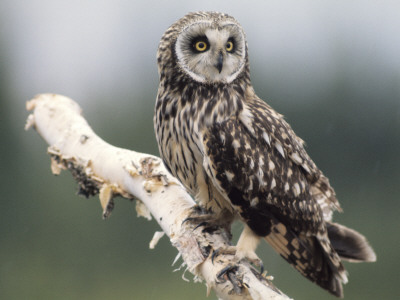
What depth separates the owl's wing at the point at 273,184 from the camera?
2.01 meters

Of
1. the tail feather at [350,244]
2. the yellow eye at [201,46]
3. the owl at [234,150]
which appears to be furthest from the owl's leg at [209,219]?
the yellow eye at [201,46]

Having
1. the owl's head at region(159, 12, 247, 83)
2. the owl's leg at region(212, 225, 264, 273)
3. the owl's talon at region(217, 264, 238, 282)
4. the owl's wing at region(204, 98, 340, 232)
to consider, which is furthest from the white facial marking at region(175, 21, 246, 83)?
the owl's talon at region(217, 264, 238, 282)

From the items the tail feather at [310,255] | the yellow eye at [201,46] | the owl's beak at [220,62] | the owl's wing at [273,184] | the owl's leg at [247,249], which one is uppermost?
the yellow eye at [201,46]

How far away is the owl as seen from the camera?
203 cm

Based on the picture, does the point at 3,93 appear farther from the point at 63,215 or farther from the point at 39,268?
the point at 39,268

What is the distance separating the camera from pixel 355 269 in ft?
24.3

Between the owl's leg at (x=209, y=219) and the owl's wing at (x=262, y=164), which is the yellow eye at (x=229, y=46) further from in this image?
the owl's leg at (x=209, y=219)

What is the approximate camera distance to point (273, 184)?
2.08 m

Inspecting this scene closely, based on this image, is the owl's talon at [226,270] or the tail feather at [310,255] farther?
the tail feather at [310,255]

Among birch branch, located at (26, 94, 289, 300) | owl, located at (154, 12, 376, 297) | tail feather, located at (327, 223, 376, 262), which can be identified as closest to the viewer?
birch branch, located at (26, 94, 289, 300)

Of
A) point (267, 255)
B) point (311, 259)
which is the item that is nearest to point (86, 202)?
point (267, 255)

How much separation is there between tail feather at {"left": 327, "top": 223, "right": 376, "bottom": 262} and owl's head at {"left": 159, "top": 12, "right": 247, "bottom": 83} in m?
0.79

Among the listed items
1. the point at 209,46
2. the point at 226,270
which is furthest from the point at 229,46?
the point at 226,270

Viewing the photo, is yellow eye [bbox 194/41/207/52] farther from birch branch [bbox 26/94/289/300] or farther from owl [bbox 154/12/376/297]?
birch branch [bbox 26/94/289/300]
